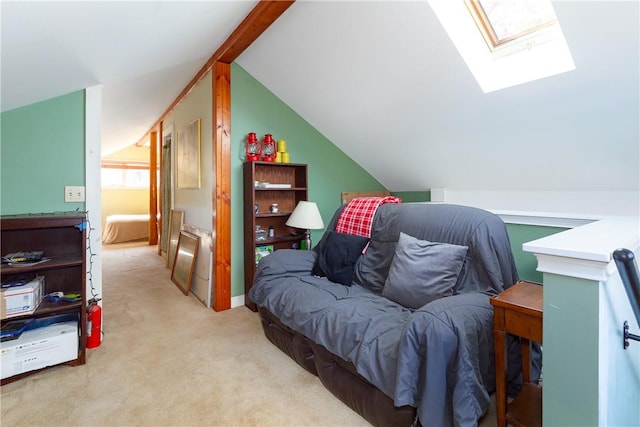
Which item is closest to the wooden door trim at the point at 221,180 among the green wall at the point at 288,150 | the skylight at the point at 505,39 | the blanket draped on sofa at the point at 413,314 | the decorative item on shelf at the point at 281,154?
the green wall at the point at 288,150

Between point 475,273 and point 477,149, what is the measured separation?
129 cm

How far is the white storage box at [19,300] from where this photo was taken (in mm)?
1786

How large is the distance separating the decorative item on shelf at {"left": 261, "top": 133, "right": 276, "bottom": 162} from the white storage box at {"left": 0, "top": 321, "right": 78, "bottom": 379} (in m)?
1.98

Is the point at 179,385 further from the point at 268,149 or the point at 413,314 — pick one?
the point at 268,149

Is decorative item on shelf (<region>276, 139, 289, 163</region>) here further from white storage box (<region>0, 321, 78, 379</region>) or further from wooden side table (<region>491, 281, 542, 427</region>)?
wooden side table (<region>491, 281, 542, 427</region>)

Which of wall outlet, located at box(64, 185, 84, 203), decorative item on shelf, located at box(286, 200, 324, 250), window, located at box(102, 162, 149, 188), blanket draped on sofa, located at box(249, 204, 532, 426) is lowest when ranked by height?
blanket draped on sofa, located at box(249, 204, 532, 426)

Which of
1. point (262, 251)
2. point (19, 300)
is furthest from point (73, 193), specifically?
point (262, 251)

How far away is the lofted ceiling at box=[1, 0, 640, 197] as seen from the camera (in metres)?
1.56

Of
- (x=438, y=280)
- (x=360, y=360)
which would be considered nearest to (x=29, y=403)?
(x=360, y=360)

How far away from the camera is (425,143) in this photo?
2.95 metres

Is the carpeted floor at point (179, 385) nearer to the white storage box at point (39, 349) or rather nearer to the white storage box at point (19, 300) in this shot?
the white storage box at point (39, 349)

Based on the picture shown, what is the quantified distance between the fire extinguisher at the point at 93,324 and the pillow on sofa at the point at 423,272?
2047 millimetres

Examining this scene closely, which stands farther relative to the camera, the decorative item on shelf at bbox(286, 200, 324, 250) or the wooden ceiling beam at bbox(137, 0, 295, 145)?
the decorative item on shelf at bbox(286, 200, 324, 250)

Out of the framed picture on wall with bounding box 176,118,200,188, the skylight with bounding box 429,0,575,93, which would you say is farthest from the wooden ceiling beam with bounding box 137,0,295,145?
the skylight with bounding box 429,0,575,93
